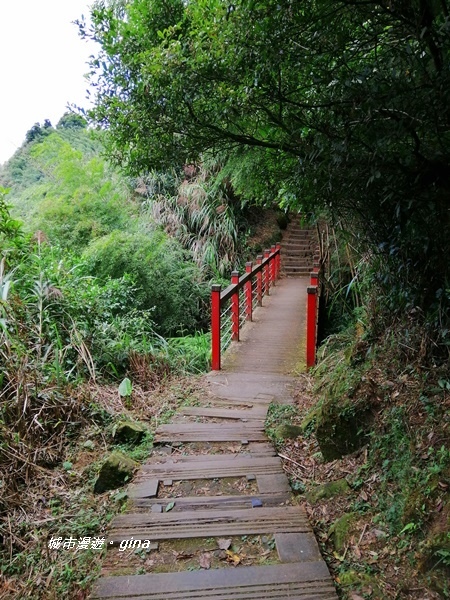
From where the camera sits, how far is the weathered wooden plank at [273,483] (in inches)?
102

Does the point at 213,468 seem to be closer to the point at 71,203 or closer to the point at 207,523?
the point at 207,523

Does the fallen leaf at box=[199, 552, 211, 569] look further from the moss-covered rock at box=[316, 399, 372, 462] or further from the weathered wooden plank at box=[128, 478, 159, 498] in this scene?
the moss-covered rock at box=[316, 399, 372, 462]

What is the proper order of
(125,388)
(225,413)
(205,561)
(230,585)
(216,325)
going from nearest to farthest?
(230,585)
(205,561)
(225,413)
(125,388)
(216,325)

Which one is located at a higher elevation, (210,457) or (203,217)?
(203,217)

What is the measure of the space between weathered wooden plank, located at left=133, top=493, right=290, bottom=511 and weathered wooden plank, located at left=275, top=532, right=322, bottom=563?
332 millimetres

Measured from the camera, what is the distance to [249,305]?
290 inches

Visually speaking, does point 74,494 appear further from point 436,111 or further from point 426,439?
point 436,111

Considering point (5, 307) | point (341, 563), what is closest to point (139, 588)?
point (341, 563)

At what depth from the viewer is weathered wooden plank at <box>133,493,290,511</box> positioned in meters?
2.43

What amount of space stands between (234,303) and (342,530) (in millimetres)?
4125

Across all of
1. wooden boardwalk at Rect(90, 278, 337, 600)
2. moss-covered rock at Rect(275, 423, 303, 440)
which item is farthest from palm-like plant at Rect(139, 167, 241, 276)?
moss-covered rock at Rect(275, 423, 303, 440)

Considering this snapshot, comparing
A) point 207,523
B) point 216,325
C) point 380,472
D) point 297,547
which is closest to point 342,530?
point 297,547

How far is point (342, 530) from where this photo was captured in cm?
215

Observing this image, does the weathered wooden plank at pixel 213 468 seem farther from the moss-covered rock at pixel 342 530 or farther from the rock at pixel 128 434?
the moss-covered rock at pixel 342 530
